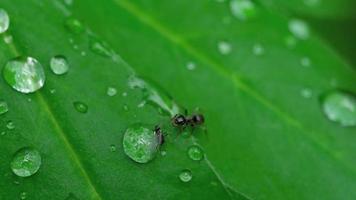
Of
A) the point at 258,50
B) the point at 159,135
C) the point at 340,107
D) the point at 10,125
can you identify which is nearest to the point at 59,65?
the point at 10,125

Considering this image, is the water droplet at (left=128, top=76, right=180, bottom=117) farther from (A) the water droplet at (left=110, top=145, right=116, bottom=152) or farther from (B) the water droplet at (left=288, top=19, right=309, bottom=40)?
(B) the water droplet at (left=288, top=19, right=309, bottom=40)

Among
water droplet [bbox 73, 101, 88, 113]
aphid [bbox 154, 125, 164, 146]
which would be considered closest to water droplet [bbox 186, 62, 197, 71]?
aphid [bbox 154, 125, 164, 146]

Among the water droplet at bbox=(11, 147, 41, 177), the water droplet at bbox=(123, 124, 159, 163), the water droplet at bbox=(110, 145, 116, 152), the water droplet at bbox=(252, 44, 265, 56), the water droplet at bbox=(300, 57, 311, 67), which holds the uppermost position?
the water droplet at bbox=(300, 57, 311, 67)

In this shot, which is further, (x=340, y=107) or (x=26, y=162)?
→ (x=340, y=107)

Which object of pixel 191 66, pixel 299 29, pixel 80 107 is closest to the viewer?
pixel 80 107

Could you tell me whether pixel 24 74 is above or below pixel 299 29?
below

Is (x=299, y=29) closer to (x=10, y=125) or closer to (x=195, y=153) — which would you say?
(x=195, y=153)

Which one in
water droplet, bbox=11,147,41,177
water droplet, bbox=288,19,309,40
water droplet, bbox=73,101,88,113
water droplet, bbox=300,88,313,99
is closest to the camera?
water droplet, bbox=11,147,41,177
